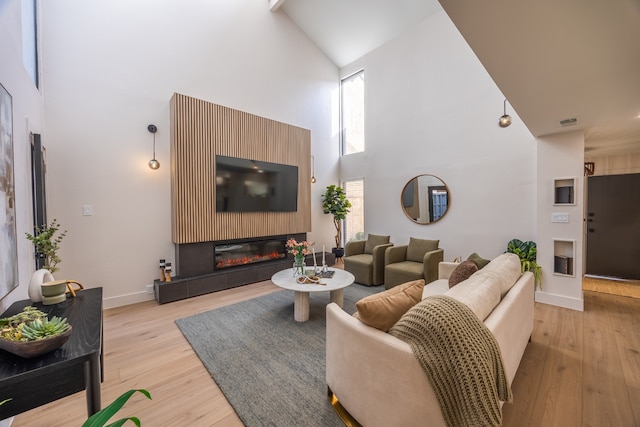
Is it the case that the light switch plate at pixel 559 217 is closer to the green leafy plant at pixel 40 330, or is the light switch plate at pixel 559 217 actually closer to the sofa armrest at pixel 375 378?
the sofa armrest at pixel 375 378

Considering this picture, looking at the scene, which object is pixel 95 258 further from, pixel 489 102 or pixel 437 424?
pixel 489 102

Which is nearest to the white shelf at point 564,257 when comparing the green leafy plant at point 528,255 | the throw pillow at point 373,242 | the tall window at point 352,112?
the green leafy plant at point 528,255

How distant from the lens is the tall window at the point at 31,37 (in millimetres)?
2447

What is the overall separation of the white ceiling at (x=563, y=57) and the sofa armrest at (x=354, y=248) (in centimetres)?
307

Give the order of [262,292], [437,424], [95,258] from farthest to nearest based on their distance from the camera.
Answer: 1. [262,292]
2. [95,258]
3. [437,424]

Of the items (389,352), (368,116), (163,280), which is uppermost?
(368,116)

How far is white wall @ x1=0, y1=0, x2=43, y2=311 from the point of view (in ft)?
5.58

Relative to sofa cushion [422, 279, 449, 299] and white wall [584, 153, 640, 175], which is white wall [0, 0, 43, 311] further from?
white wall [584, 153, 640, 175]

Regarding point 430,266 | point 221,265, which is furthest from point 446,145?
point 221,265

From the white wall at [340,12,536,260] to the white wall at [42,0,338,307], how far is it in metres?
2.83

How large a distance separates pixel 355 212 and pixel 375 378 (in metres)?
5.11

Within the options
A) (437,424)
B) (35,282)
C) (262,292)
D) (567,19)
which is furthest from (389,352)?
(262,292)

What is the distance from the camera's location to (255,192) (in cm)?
464

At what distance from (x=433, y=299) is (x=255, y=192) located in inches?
150
